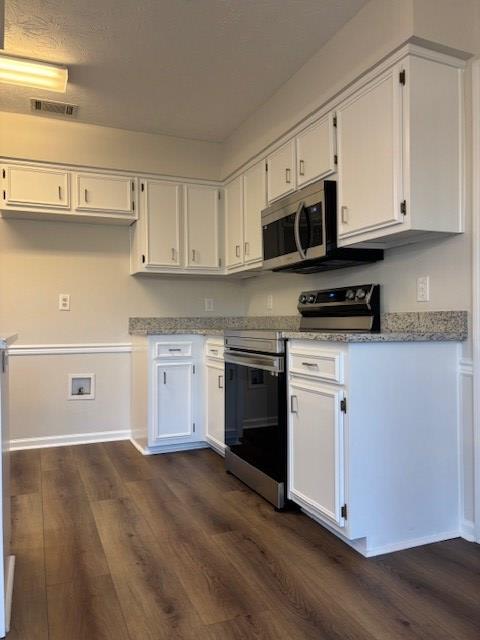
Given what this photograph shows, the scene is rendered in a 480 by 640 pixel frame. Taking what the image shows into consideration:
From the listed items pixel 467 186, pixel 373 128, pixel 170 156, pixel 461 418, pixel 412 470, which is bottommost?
pixel 412 470

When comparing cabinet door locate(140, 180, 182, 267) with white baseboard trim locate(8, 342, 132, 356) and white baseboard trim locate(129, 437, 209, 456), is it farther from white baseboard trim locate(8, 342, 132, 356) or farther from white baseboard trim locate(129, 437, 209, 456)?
white baseboard trim locate(129, 437, 209, 456)

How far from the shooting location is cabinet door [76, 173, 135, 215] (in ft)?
11.9

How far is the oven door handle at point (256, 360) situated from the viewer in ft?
7.90

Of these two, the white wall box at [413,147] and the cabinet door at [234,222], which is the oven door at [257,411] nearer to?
the white wall box at [413,147]

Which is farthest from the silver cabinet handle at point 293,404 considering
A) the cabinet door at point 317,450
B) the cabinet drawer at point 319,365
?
the cabinet drawer at point 319,365

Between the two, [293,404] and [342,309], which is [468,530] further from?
[342,309]

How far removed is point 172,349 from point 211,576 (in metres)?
1.88

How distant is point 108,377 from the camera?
396 cm

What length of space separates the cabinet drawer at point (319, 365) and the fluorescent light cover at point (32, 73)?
6.92ft

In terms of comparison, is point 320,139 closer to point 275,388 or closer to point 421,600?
point 275,388

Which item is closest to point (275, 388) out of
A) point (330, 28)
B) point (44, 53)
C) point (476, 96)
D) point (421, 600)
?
point (421, 600)

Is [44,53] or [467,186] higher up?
[44,53]

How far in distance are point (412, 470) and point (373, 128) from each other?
1.53 m

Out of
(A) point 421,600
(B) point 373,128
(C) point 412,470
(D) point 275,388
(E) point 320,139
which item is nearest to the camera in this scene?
(A) point 421,600
